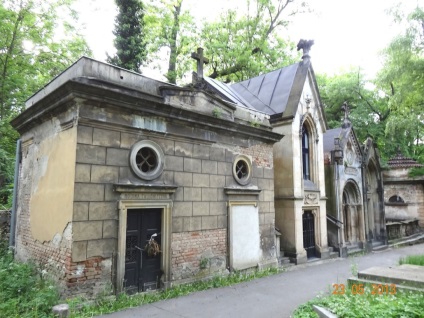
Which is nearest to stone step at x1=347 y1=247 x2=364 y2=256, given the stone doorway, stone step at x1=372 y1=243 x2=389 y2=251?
the stone doorway

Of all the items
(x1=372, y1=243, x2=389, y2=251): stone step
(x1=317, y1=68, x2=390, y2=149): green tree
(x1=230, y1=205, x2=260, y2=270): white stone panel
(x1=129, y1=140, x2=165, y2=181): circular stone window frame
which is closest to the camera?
(x1=129, y1=140, x2=165, y2=181): circular stone window frame

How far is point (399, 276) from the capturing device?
7094mm

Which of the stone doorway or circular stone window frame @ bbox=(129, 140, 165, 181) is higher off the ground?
circular stone window frame @ bbox=(129, 140, 165, 181)

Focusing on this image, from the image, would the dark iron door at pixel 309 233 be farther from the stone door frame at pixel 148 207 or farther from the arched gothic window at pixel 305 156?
the stone door frame at pixel 148 207

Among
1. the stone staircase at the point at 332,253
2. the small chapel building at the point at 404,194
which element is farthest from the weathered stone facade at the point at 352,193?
the small chapel building at the point at 404,194

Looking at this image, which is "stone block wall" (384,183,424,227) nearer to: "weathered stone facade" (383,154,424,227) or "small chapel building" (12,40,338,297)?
"weathered stone facade" (383,154,424,227)

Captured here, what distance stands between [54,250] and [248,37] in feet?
76.1

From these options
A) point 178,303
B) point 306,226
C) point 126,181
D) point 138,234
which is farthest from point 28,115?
point 306,226

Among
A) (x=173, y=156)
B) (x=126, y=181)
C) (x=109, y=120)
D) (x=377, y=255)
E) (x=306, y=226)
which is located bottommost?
(x=377, y=255)

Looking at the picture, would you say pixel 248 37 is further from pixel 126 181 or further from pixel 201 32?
pixel 126 181

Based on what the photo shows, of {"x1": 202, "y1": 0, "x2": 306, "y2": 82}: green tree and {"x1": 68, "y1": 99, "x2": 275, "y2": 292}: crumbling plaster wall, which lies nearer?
{"x1": 68, "y1": 99, "x2": 275, "y2": 292}: crumbling plaster wall

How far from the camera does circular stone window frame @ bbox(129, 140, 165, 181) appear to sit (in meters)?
7.50

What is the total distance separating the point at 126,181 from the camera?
7.34 m

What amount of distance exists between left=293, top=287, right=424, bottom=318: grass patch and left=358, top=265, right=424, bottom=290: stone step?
1.40ft
